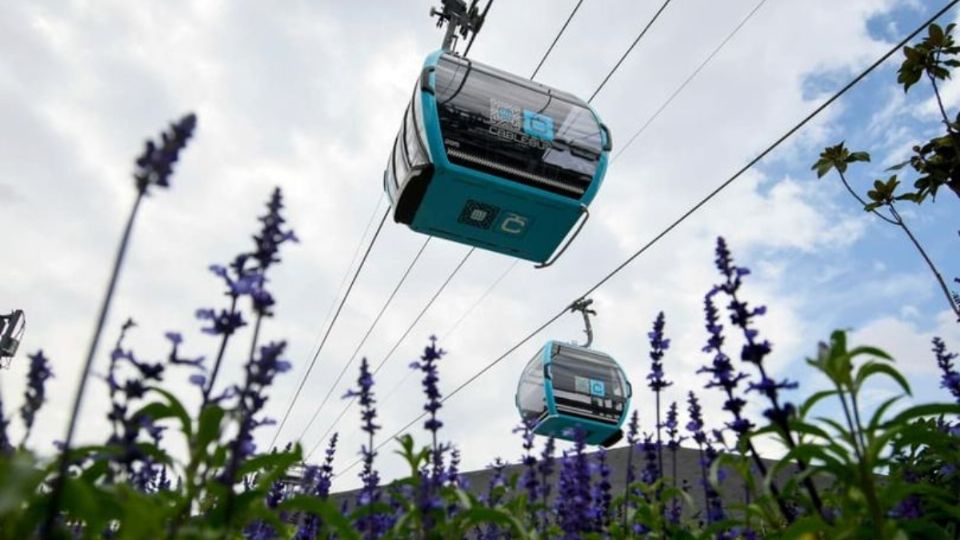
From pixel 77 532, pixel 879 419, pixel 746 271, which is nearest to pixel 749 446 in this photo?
pixel 879 419

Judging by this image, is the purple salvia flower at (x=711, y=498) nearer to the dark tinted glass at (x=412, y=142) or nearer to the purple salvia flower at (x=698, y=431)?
the purple salvia flower at (x=698, y=431)

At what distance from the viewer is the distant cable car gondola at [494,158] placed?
599 centimetres

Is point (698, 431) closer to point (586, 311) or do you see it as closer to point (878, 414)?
point (878, 414)

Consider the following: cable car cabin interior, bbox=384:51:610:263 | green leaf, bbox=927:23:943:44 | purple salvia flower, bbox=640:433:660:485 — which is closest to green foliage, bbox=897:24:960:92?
green leaf, bbox=927:23:943:44

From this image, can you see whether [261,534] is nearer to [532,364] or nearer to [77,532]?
[77,532]

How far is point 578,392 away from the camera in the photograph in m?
12.1

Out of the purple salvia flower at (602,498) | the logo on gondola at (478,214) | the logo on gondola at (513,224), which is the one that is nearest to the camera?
the purple salvia flower at (602,498)

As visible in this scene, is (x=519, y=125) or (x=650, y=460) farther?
(x=519, y=125)

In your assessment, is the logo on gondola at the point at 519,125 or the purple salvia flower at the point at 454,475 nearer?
the purple salvia flower at the point at 454,475

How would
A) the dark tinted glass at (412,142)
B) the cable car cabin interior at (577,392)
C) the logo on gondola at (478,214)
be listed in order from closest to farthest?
the dark tinted glass at (412,142) → the logo on gondola at (478,214) → the cable car cabin interior at (577,392)

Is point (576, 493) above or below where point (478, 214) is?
below

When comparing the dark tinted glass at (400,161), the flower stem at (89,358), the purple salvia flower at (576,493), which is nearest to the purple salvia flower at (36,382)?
the flower stem at (89,358)

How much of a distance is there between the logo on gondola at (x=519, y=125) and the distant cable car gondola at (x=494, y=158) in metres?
0.01

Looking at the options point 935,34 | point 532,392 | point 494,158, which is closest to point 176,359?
point 494,158
